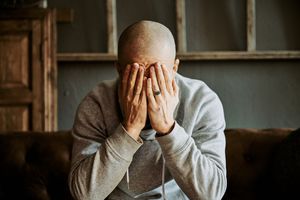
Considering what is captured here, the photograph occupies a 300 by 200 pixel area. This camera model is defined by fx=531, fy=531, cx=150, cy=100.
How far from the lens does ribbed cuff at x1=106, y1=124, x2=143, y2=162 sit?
1430mm

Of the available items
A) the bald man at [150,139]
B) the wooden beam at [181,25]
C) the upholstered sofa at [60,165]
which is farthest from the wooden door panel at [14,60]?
the bald man at [150,139]

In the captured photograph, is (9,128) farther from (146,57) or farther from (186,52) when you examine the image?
(146,57)

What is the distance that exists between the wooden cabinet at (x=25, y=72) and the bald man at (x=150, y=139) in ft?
6.49

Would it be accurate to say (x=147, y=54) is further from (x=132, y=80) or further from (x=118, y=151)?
(x=118, y=151)

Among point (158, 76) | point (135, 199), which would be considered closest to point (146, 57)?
point (158, 76)

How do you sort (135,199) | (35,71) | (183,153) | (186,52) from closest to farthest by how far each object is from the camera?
(183,153)
(135,199)
(35,71)
(186,52)

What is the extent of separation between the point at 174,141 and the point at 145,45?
270 millimetres

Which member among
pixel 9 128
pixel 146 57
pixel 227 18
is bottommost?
pixel 9 128

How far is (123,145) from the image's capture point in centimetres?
143

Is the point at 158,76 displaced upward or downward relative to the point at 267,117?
upward

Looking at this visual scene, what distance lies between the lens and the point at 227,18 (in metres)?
3.77

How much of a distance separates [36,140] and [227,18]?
213 cm

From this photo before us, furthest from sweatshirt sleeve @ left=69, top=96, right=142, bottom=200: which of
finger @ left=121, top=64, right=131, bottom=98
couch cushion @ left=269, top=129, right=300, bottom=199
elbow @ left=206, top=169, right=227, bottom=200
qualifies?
couch cushion @ left=269, top=129, right=300, bottom=199

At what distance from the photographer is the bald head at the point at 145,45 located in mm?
1436
